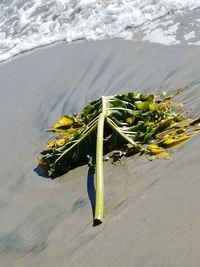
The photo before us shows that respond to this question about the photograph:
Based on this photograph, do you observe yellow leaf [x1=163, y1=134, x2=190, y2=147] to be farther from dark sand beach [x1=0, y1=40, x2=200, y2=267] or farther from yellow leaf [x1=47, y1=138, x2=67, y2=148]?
yellow leaf [x1=47, y1=138, x2=67, y2=148]

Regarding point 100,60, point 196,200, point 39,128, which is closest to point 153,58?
point 100,60

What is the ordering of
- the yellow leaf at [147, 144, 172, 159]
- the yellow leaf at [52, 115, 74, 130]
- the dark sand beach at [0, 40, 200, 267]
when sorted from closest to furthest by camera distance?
the dark sand beach at [0, 40, 200, 267], the yellow leaf at [147, 144, 172, 159], the yellow leaf at [52, 115, 74, 130]

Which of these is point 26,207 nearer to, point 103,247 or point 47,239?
point 47,239

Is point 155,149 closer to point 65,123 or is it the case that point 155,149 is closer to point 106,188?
point 106,188

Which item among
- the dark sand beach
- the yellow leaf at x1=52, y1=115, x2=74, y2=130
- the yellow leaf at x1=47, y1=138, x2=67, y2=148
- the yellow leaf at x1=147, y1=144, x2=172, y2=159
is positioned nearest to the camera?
the dark sand beach

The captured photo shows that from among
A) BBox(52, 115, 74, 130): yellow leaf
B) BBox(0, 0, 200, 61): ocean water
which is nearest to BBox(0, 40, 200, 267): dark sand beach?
BBox(52, 115, 74, 130): yellow leaf

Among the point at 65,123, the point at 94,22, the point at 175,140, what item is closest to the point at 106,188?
the point at 175,140

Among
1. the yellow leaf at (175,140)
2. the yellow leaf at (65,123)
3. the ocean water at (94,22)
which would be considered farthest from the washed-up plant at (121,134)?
the ocean water at (94,22)
